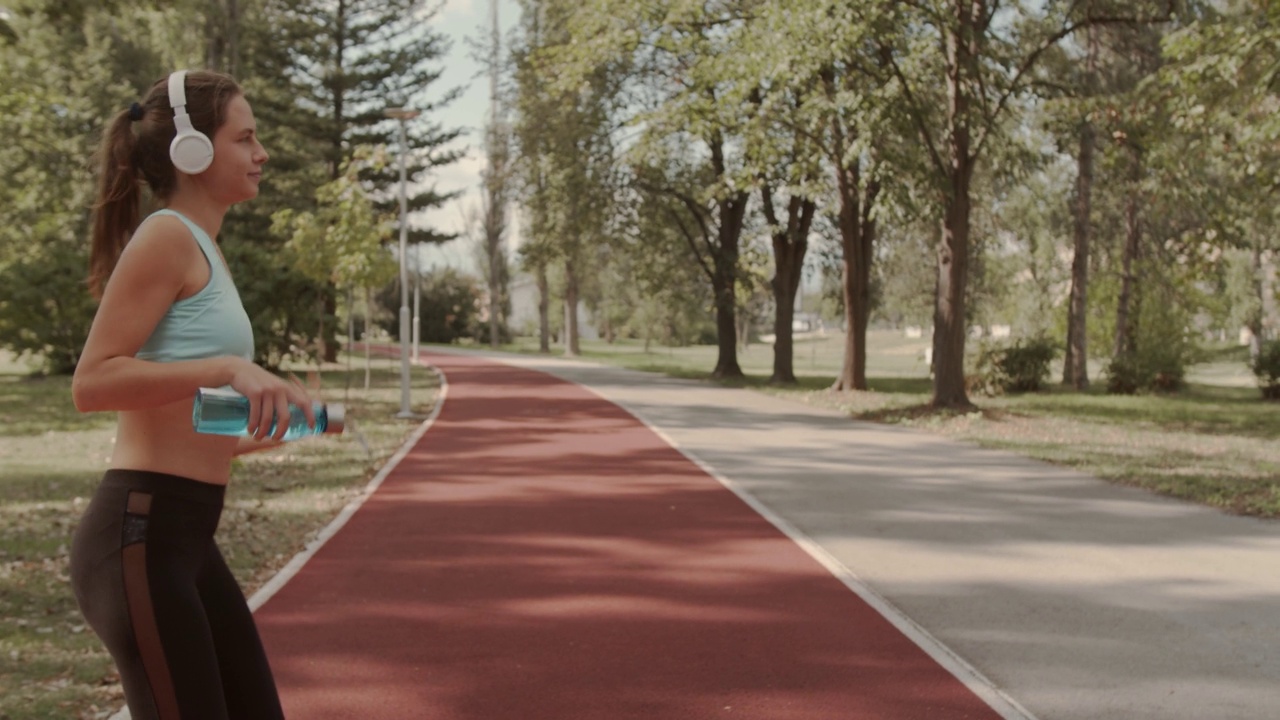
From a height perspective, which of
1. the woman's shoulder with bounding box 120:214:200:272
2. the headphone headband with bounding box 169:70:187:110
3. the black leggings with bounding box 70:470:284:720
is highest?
the headphone headband with bounding box 169:70:187:110

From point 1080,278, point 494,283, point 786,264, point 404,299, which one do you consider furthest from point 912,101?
point 494,283

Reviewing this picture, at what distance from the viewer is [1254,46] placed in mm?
13820

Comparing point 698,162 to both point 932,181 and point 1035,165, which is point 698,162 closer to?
point 1035,165

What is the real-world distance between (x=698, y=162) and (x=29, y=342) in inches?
730

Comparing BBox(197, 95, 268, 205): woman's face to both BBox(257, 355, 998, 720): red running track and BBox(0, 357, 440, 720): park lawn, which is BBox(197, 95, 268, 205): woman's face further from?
BBox(257, 355, 998, 720): red running track

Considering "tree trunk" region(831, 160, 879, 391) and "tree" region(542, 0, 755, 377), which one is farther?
"tree trunk" region(831, 160, 879, 391)

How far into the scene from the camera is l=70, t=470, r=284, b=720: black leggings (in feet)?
7.93

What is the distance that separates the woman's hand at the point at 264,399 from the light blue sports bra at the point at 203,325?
17 centimetres

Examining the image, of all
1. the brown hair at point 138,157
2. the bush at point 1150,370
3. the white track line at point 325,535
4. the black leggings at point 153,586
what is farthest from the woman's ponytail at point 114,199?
the bush at point 1150,370

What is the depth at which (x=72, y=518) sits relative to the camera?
10477 millimetres

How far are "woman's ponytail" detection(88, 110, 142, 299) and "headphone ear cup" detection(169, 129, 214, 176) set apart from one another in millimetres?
166

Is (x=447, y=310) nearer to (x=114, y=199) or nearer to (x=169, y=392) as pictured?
(x=114, y=199)

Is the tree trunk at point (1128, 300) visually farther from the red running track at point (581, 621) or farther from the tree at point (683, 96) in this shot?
the red running track at point (581, 621)

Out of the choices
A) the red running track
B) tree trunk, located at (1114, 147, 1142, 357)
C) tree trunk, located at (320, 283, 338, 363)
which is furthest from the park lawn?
tree trunk, located at (1114, 147, 1142, 357)
